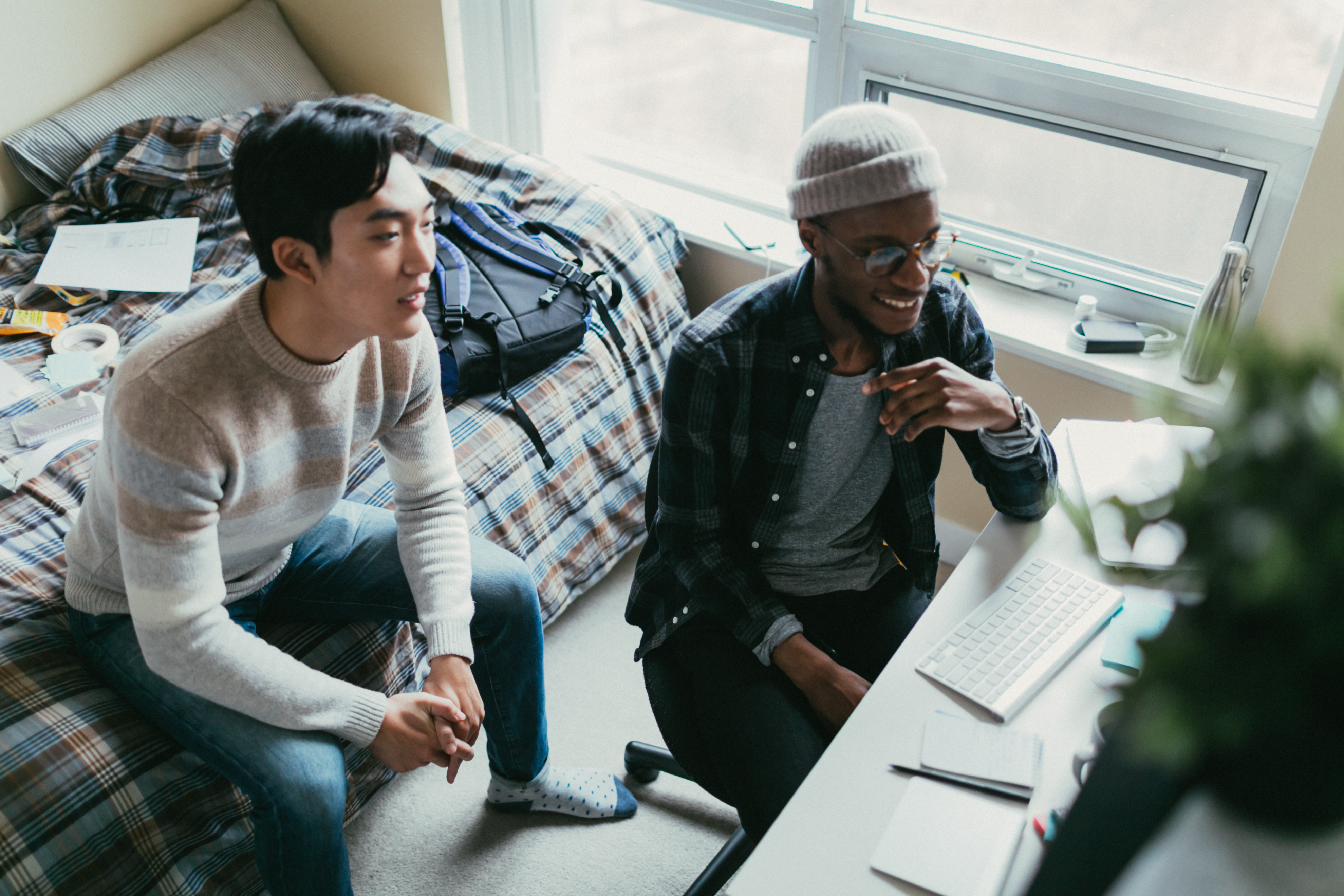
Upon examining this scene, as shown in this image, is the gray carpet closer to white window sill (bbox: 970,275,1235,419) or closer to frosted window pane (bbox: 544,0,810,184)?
white window sill (bbox: 970,275,1235,419)

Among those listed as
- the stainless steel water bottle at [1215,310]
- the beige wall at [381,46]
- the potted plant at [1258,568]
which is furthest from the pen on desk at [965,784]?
the beige wall at [381,46]

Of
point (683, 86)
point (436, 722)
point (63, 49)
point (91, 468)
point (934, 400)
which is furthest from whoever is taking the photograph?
point (683, 86)

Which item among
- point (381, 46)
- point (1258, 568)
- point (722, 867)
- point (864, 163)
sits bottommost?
point (722, 867)

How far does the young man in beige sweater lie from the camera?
3.49 feet

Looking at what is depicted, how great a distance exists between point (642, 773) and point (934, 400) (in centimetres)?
93

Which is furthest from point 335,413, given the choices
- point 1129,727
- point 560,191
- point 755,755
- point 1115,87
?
point 1115,87

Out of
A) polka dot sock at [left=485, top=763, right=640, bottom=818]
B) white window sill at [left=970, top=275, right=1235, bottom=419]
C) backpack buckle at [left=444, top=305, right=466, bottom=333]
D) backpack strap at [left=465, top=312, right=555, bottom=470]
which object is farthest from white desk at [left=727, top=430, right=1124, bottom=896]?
backpack buckle at [left=444, top=305, right=466, bottom=333]

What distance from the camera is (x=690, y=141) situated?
255 centimetres

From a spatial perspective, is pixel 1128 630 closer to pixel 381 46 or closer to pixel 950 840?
pixel 950 840

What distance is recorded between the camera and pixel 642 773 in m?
1.74

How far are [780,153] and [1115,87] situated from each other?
2.66 feet

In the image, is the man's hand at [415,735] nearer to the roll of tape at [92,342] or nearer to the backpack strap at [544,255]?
the backpack strap at [544,255]

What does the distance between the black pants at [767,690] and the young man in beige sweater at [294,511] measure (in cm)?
31

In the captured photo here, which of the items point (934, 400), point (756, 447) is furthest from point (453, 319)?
point (934, 400)
